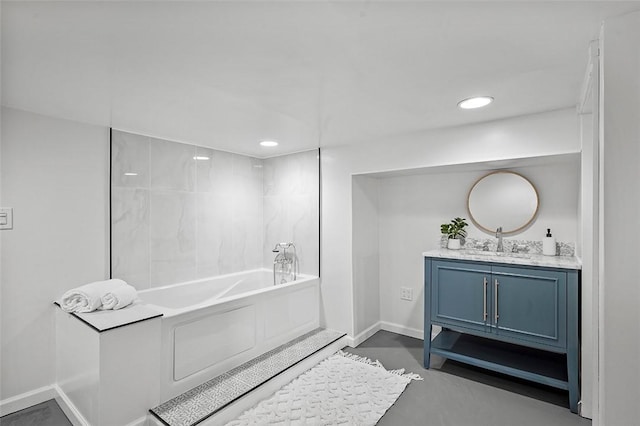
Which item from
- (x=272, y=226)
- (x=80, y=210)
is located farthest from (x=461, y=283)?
(x=80, y=210)

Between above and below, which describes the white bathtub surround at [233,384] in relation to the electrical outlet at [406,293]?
below

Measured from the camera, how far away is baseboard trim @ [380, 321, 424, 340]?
3.65 meters

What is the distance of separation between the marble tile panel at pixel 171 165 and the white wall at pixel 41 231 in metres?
0.49

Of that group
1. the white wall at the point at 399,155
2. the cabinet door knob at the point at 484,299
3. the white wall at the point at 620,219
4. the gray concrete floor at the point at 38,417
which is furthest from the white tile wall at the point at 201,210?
the white wall at the point at 620,219

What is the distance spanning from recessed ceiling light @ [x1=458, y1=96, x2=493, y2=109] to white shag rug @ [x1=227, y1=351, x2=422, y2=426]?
2.18m

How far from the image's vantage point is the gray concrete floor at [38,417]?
2.18m

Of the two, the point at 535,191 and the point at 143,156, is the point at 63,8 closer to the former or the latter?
the point at 143,156

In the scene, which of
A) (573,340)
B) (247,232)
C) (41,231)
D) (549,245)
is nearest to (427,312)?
(573,340)

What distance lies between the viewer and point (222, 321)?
266 cm

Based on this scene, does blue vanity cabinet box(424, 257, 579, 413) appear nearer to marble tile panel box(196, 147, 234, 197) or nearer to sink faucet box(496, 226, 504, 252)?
sink faucet box(496, 226, 504, 252)

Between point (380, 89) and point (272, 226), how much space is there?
8.31ft

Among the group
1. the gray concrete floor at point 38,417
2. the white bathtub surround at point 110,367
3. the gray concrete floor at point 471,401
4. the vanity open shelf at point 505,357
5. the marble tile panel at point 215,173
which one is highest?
the marble tile panel at point 215,173

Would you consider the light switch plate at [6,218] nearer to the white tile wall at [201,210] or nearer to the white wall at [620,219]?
the white tile wall at [201,210]

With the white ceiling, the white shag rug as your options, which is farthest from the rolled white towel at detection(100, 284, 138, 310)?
the white ceiling
